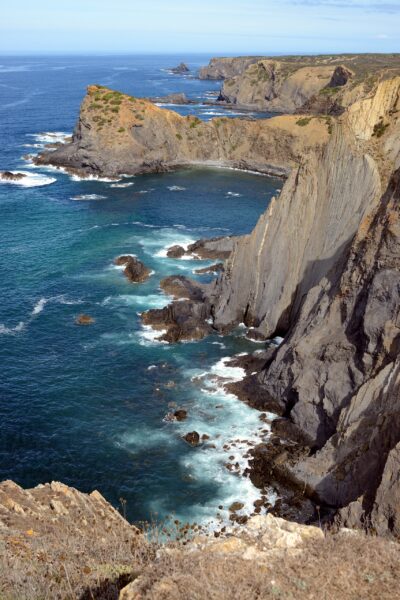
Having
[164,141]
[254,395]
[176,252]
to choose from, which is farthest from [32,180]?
[254,395]

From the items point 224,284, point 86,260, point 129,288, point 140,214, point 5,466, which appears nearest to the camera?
point 5,466

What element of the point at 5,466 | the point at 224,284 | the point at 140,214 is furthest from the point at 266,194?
the point at 5,466

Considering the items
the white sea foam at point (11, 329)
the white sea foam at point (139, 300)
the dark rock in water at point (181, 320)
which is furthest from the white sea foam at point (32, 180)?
the dark rock in water at point (181, 320)

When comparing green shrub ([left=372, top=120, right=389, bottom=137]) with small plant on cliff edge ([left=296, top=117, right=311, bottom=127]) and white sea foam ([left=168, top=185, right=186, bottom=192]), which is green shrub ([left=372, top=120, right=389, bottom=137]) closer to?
white sea foam ([left=168, top=185, right=186, bottom=192])

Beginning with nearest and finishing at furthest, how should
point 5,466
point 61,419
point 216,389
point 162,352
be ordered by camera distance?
point 5,466 → point 61,419 → point 216,389 → point 162,352

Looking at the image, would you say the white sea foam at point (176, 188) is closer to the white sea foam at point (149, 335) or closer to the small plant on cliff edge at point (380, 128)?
the white sea foam at point (149, 335)

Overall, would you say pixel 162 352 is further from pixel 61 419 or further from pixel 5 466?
pixel 5 466

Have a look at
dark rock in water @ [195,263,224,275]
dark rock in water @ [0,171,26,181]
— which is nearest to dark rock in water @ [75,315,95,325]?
dark rock in water @ [195,263,224,275]
